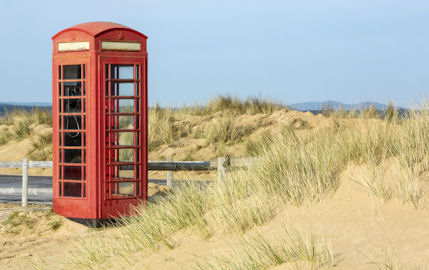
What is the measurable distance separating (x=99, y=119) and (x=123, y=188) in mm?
1349

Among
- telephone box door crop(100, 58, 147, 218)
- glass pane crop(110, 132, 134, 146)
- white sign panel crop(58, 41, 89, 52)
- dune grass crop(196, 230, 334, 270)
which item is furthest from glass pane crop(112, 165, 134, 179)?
dune grass crop(196, 230, 334, 270)

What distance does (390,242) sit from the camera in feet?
17.1

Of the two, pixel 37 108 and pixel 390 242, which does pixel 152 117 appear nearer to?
pixel 37 108

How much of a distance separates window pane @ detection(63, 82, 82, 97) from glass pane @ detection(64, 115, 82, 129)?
39 cm

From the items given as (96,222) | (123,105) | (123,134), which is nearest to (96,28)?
(123,105)

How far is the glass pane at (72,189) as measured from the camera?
9461mm

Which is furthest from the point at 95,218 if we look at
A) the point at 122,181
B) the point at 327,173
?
the point at 327,173

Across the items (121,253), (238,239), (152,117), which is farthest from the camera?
(152,117)

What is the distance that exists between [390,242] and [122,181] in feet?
17.5

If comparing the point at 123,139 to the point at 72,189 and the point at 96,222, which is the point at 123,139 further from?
the point at 96,222

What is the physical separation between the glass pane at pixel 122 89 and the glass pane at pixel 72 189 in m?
1.77

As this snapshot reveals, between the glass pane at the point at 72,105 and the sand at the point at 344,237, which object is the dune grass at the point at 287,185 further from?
the glass pane at the point at 72,105

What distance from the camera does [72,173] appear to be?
372 inches

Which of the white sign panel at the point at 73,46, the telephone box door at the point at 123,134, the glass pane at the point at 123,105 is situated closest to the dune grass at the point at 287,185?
the telephone box door at the point at 123,134
